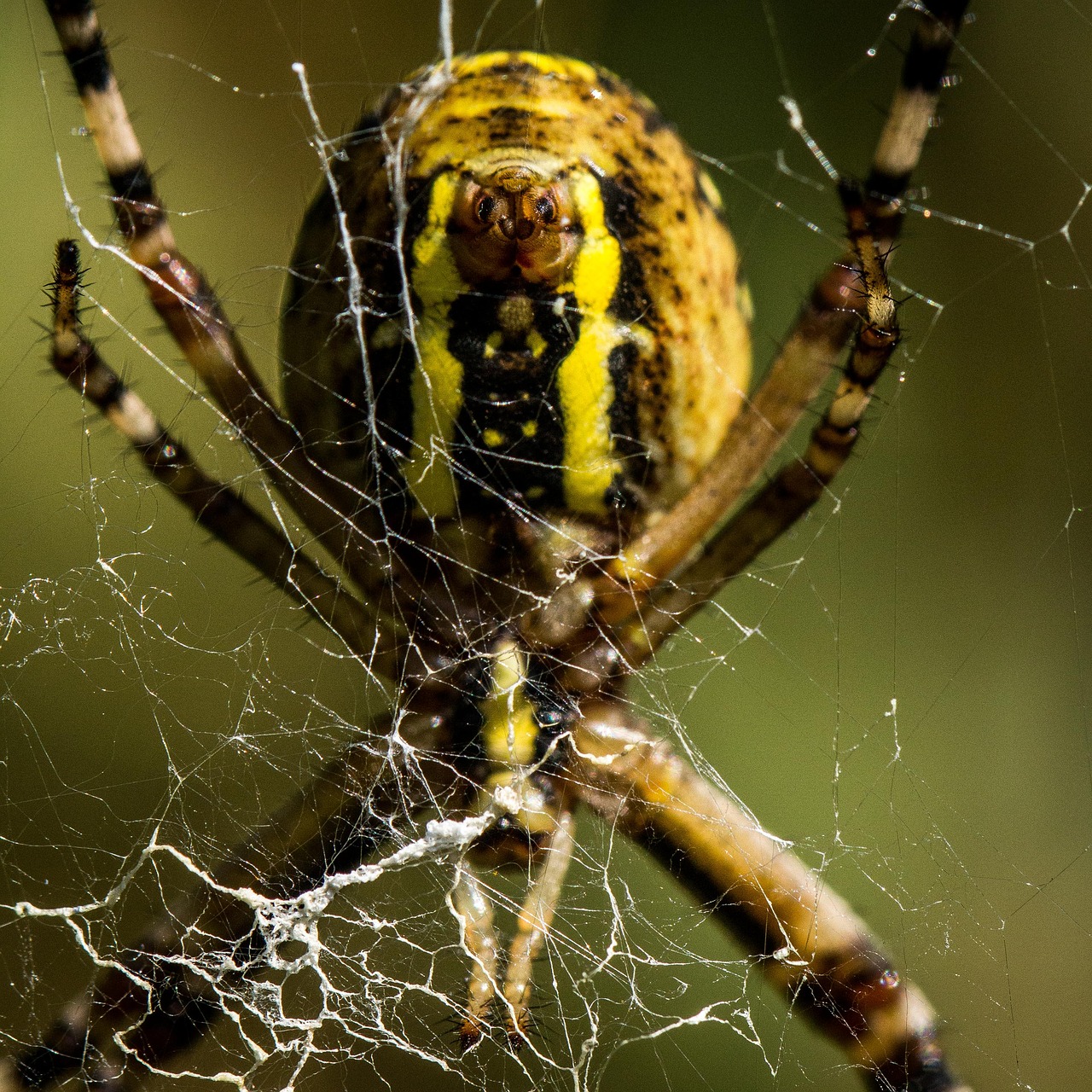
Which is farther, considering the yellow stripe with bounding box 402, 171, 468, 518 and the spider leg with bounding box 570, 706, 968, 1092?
the spider leg with bounding box 570, 706, 968, 1092

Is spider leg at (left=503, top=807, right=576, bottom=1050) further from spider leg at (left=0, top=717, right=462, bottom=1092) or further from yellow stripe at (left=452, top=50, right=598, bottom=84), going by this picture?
yellow stripe at (left=452, top=50, right=598, bottom=84)

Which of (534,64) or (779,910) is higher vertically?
(534,64)

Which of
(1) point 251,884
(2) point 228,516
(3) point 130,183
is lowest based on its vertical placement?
(1) point 251,884

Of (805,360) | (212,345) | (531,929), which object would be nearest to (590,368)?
(805,360)

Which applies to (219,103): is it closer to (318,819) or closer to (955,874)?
(318,819)

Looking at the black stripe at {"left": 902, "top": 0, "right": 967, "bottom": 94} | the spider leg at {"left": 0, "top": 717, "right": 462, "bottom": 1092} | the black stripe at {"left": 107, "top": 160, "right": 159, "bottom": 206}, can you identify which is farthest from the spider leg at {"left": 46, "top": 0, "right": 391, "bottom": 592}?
the black stripe at {"left": 902, "top": 0, "right": 967, "bottom": 94}

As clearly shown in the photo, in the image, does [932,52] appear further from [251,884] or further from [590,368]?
[251,884]
